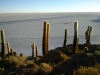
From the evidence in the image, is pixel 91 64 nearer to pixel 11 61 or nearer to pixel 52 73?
pixel 52 73

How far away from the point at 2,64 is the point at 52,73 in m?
6.31

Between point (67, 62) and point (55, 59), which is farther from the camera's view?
point (55, 59)

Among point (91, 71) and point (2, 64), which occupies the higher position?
point (91, 71)

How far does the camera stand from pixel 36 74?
896 cm

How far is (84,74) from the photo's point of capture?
7414mm

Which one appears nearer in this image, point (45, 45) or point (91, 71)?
point (91, 71)

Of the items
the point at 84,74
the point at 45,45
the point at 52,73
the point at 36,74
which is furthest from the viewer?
the point at 45,45

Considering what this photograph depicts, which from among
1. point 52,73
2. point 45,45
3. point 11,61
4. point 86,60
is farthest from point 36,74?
point 45,45

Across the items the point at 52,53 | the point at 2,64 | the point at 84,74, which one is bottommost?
the point at 2,64

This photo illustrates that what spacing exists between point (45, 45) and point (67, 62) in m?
7.75

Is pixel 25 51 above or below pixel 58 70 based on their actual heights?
below

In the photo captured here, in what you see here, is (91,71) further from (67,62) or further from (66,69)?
(67,62)

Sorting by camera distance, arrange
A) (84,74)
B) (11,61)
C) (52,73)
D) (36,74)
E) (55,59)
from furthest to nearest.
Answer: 1. (11,61)
2. (55,59)
3. (52,73)
4. (36,74)
5. (84,74)

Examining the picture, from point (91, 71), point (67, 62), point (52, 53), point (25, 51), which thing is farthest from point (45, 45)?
point (25, 51)
